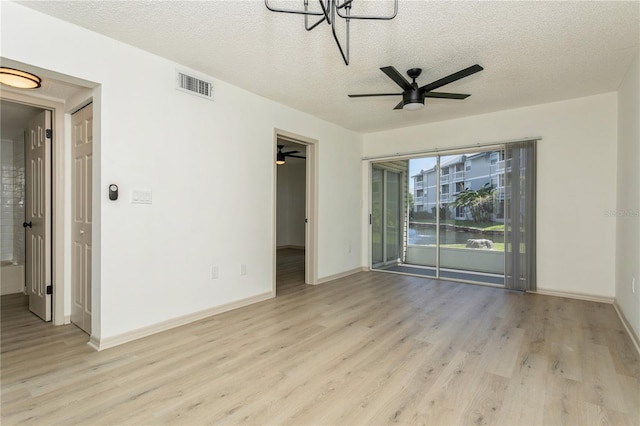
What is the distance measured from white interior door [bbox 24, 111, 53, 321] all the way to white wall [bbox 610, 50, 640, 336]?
18.3 ft

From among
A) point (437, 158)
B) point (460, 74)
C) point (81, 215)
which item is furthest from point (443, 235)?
point (81, 215)

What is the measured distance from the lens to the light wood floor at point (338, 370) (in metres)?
1.87

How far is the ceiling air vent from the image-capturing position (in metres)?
3.26

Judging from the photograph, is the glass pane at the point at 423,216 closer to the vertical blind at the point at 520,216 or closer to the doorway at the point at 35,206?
the vertical blind at the point at 520,216

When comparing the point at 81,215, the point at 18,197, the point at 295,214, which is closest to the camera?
the point at 81,215

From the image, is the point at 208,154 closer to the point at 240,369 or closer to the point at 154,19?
the point at 154,19

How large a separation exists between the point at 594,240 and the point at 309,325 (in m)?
3.78

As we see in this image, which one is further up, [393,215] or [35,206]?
[35,206]

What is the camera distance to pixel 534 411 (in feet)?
6.15

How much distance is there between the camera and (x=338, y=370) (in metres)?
2.37

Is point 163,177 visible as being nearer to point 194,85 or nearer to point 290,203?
point 194,85

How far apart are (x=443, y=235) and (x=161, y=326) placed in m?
4.29

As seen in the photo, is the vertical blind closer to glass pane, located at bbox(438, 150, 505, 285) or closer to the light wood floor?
glass pane, located at bbox(438, 150, 505, 285)

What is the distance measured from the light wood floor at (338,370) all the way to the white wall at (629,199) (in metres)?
0.35
